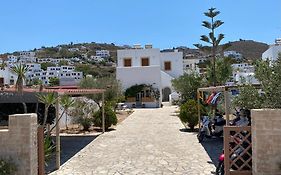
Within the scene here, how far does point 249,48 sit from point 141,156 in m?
82.8

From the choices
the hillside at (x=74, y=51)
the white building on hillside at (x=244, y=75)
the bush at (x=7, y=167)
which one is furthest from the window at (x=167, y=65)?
the hillside at (x=74, y=51)

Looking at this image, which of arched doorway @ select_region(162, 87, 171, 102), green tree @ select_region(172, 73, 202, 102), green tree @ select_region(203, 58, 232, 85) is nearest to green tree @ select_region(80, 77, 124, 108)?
green tree @ select_region(172, 73, 202, 102)

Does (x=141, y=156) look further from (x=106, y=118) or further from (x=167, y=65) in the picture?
(x=167, y=65)

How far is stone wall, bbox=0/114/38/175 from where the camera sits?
286 inches

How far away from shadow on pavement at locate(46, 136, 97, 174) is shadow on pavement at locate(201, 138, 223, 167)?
428cm

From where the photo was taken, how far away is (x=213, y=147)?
40.9 ft

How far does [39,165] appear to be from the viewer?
25.9 ft

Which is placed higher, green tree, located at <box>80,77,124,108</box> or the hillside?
the hillside

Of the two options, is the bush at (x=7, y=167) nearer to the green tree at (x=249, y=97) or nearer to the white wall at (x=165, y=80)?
the green tree at (x=249, y=97)

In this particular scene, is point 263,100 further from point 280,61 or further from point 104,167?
point 104,167

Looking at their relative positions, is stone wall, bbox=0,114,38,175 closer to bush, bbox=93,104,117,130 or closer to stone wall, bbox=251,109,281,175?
stone wall, bbox=251,109,281,175

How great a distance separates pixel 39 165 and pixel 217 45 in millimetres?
21734

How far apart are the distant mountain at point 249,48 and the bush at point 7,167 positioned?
78.4 meters

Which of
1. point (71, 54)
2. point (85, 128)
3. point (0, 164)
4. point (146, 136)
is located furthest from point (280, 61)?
point (71, 54)
